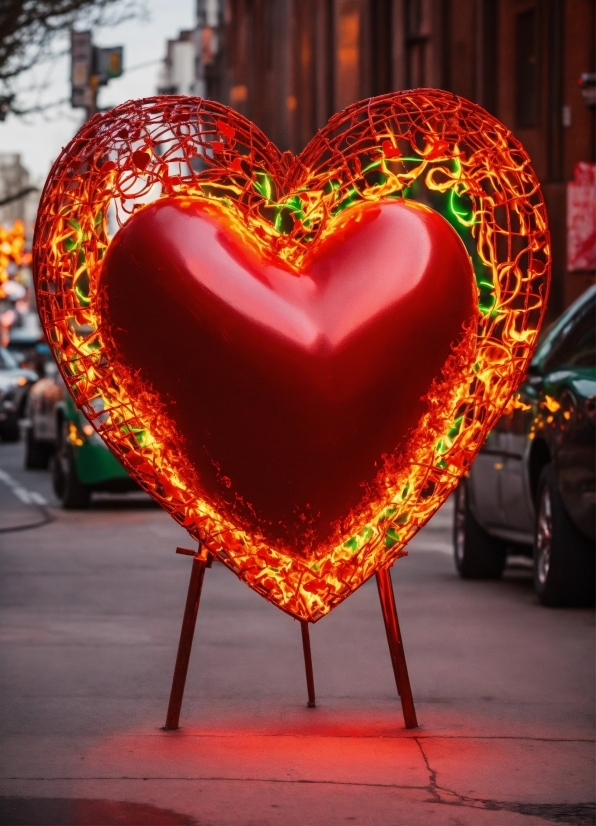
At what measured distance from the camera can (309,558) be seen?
6.80 m

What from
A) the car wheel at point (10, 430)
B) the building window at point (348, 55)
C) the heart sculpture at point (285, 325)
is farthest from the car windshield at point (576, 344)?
the building window at point (348, 55)

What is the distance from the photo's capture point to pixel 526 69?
2923 cm

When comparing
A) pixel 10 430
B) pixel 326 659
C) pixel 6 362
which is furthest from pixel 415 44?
pixel 326 659

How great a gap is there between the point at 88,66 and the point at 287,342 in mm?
22476

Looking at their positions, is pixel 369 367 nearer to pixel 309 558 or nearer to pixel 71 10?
pixel 309 558

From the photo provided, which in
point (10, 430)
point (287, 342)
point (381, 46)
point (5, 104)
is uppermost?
point (381, 46)

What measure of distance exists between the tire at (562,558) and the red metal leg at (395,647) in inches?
151

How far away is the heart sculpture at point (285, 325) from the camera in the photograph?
6.51m

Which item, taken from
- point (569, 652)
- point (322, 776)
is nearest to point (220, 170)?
point (322, 776)

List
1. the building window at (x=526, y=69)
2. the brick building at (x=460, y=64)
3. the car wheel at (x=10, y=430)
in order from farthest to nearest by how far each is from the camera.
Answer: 1. the car wheel at (x=10, y=430)
2. the building window at (x=526, y=69)
3. the brick building at (x=460, y=64)

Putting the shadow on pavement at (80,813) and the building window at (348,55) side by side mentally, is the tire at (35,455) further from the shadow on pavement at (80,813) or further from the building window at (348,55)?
Result: the shadow on pavement at (80,813)

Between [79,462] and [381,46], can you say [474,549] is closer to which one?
[79,462]

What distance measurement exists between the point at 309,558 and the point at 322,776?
2.94ft

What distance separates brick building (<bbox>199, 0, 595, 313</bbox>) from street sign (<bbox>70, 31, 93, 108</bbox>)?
6.39m
